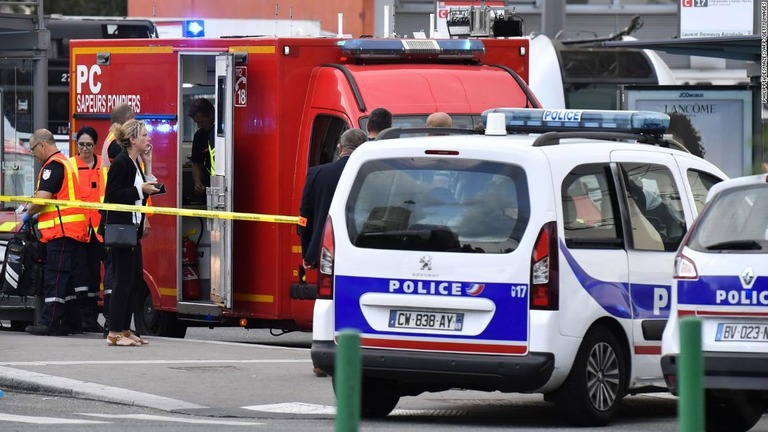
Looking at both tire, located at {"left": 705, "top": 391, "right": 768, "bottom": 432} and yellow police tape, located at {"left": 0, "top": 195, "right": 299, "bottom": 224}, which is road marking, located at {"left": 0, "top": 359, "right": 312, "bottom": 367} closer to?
yellow police tape, located at {"left": 0, "top": 195, "right": 299, "bottom": 224}

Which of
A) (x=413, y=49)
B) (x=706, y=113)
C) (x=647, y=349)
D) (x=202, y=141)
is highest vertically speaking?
(x=413, y=49)

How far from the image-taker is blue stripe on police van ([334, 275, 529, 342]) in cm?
941

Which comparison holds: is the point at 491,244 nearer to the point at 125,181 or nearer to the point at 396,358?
the point at 396,358

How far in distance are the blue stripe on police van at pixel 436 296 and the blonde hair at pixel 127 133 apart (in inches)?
146

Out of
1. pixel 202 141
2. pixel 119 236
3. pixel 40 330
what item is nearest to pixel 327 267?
pixel 119 236

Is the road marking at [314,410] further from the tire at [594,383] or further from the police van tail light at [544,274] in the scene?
the police van tail light at [544,274]

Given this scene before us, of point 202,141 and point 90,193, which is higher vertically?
point 202,141

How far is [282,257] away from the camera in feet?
45.9

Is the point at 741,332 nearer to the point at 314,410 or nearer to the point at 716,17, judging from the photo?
the point at 314,410

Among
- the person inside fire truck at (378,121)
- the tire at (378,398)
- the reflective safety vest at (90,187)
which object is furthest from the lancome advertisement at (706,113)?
the tire at (378,398)

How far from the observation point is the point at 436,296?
9586mm

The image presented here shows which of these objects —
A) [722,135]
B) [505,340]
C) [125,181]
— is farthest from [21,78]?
[505,340]

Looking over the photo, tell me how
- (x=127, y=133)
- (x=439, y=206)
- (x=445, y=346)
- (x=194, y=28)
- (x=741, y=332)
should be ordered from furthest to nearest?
(x=194, y=28) < (x=127, y=133) < (x=439, y=206) < (x=445, y=346) < (x=741, y=332)

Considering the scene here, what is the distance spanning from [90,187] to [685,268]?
6987 millimetres
